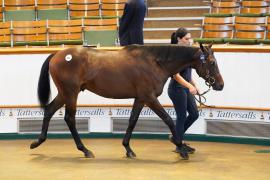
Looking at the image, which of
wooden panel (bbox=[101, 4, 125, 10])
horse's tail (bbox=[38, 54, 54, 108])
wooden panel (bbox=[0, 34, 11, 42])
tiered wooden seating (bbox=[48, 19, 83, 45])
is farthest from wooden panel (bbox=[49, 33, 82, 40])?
horse's tail (bbox=[38, 54, 54, 108])

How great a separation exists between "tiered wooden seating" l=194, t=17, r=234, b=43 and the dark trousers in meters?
4.62

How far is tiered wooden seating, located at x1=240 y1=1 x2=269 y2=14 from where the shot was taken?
1271 centimetres

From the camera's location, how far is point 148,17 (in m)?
14.0

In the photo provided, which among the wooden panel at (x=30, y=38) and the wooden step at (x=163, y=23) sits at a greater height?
the wooden step at (x=163, y=23)

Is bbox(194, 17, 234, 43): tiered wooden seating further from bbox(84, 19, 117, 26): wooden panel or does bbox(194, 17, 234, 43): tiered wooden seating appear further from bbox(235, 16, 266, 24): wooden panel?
bbox(84, 19, 117, 26): wooden panel

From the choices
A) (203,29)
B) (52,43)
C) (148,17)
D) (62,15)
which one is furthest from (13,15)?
(203,29)

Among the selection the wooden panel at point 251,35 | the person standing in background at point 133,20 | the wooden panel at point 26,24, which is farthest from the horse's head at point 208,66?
the wooden panel at point 26,24

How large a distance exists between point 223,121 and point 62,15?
635 centimetres

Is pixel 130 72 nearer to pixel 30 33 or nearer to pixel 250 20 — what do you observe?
pixel 250 20

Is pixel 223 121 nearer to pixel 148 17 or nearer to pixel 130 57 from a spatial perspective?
pixel 130 57

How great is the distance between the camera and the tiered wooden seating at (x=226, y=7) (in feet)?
43.1

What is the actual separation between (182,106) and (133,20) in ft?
4.63

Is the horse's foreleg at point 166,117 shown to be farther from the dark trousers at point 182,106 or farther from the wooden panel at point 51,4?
the wooden panel at point 51,4

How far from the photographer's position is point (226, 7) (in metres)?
13.2
